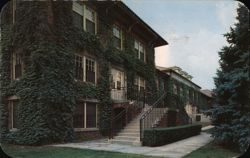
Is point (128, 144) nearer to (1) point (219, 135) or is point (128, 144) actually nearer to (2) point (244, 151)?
(1) point (219, 135)

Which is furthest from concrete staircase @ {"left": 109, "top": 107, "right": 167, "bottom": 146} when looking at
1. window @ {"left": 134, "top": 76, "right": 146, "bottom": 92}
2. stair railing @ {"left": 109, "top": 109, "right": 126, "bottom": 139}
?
window @ {"left": 134, "top": 76, "right": 146, "bottom": 92}

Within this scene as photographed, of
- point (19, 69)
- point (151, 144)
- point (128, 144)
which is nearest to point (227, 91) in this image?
point (151, 144)

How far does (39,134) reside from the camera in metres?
14.5

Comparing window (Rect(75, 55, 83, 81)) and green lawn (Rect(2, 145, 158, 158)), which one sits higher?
window (Rect(75, 55, 83, 81))

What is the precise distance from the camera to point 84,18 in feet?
59.5

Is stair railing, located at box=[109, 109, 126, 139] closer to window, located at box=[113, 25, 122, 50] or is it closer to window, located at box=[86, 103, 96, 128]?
window, located at box=[86, 103, 96, 128]

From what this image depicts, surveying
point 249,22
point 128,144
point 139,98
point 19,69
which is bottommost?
point 128,144

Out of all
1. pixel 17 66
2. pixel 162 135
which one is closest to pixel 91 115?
pixel 17 66

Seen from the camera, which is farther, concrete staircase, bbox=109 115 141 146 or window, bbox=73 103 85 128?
window, bbox=73 103 85 128

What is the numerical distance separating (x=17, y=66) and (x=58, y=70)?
2.56m

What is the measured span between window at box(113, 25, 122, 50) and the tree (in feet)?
29.4

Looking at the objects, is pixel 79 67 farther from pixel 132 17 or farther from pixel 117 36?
pixel 132 17

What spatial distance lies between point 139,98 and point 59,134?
26.8ft

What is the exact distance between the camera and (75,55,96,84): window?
56.6ft
